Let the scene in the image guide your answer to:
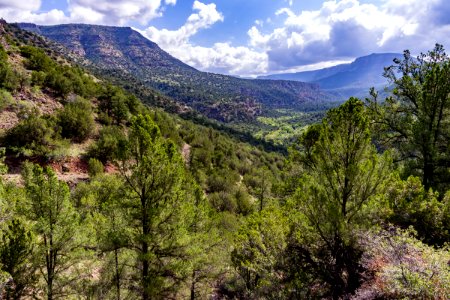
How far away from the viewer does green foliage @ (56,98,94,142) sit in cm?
3072

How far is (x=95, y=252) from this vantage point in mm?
12562

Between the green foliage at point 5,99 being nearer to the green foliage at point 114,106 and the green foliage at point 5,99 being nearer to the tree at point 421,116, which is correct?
the green foliage at point 114,106

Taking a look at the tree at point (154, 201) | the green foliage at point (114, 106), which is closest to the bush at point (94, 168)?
the green foliage at point (114, 106)

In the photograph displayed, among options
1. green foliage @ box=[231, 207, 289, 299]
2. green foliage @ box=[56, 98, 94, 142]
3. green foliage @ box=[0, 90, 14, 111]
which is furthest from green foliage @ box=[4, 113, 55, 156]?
green foliage @ box=[231, 207, 289, 299]

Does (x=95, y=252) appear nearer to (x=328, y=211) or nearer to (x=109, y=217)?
(x=109, y=217)

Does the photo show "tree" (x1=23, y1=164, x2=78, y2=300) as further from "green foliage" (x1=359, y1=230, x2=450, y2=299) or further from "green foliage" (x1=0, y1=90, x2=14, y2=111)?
"green foliage" (x1=0, y1=90, x2=14, y2=111)

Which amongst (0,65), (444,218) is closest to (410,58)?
(444,218)

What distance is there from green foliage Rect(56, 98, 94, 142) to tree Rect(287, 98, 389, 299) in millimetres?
28778

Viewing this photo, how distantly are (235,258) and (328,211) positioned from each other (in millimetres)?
7939

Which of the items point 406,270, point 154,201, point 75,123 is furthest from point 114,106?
point 406,270

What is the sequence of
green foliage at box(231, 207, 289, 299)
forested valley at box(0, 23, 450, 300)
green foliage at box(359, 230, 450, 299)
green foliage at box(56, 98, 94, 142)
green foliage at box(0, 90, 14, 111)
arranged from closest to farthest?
1. green foliage at box(359, 230, 450, 299)
2. forested valley at box(0, 23, 450, 300)
3. green foliage at box(231, 207, 289, 299)
4. green foliage at box(0, 90, 14, 111)
5. green foliage at box(56, 98, 94, 142)

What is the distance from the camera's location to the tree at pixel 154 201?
10617 millimetres

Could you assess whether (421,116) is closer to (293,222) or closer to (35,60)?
(293,222)

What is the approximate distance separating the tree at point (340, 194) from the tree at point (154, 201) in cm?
457
